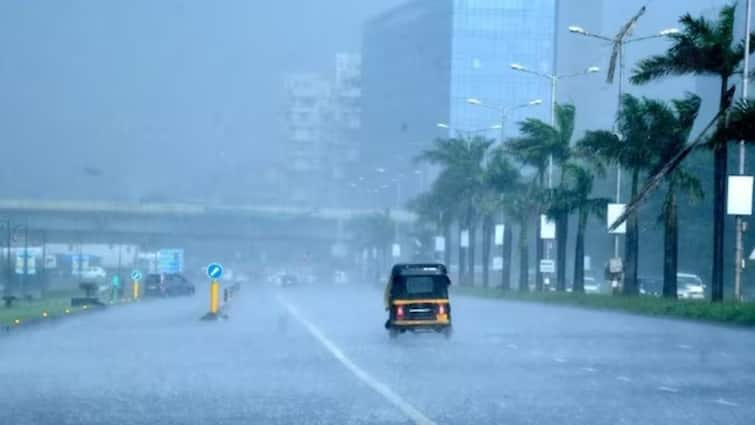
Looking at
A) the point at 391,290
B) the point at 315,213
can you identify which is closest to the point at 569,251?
the point at 315,213

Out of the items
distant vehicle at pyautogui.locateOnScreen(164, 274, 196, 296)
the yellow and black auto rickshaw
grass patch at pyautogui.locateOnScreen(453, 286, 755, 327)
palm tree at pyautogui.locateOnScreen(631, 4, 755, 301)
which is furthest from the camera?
distant vehicle at pyautogui.locateOnScreen(164, 274, 196, 296)

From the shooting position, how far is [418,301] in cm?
3647

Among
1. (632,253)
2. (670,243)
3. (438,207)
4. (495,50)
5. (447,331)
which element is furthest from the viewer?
(495,50)

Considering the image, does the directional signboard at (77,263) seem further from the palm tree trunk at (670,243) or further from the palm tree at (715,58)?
the palm tree at (715,58)

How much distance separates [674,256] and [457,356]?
2809cm

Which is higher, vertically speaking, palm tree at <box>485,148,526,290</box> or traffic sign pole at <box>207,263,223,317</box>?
palm tree at <box>485,148,526,290</box>

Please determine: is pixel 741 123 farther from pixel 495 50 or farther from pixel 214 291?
pixel 495 50

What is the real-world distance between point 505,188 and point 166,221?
4377 centimetres

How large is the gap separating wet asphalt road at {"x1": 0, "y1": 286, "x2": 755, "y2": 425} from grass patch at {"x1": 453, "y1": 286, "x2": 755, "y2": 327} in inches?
52.2

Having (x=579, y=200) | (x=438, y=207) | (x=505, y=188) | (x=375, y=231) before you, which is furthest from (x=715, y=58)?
(x=375, y=231)

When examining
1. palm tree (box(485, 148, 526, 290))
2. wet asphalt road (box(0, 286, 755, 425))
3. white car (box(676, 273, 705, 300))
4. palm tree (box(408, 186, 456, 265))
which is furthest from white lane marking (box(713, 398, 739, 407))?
palm tree (box(408, 186, 456, 265))

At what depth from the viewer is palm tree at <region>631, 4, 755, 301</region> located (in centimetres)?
4928

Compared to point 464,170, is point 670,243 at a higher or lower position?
lower

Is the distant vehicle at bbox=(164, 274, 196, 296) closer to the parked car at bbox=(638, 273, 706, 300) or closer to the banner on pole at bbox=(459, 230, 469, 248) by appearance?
the banner on pole at bbox=(459, 230, 469, 248)
